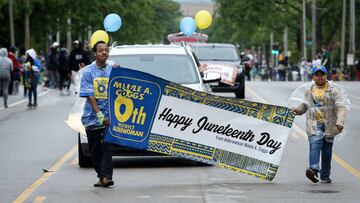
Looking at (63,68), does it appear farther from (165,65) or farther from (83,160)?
(83,160)

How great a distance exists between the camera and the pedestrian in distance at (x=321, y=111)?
1274 centimetres

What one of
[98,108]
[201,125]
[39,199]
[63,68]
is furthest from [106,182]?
[63,68]

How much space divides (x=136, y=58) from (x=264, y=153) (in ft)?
12.4

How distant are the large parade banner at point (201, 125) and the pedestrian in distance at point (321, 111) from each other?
0.26 m

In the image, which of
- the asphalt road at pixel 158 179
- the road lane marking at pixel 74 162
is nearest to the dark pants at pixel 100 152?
the asphalt road at pixel 158 179

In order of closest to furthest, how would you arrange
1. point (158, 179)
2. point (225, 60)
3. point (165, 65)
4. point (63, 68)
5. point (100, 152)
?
point (100, 152) → point (158, 179) → point (165, 65) → point (225, 60) → point (63, 68)

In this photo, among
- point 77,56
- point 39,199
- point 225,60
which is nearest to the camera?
point 39,199

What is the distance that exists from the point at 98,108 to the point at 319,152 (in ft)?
8.72

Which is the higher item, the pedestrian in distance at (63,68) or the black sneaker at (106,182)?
the black sneaker at (106,182)

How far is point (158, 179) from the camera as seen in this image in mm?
13297

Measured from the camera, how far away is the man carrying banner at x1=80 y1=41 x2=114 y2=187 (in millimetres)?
12164

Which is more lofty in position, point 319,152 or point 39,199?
point 319,152

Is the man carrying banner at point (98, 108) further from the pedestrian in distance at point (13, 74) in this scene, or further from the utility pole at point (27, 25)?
the utility pole at point (27, 25)

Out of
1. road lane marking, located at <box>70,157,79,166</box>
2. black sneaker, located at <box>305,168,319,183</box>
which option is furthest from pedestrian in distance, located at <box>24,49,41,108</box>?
black sneaker, located at <box>305,168,319,183</box>
